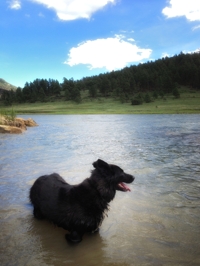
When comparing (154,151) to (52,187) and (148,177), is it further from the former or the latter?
(52,187)

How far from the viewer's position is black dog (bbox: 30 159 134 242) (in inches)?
169

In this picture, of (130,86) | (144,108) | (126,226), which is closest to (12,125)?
(126,226)

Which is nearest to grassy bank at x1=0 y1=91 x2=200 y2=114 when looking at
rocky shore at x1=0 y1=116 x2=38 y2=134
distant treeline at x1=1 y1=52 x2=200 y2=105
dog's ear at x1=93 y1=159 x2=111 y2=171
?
distant treeline at x1=1 y1=52 x2=200 y2=105

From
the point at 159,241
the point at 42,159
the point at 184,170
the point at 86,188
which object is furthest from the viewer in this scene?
the point at 42,159

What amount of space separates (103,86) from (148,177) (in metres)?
139

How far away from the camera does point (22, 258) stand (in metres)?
3.72

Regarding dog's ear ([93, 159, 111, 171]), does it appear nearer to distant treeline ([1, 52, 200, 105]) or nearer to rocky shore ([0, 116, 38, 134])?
rocky shore ([0, 116, 38, 134])

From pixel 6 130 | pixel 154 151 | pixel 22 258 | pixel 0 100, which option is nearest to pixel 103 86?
pixel 0 100

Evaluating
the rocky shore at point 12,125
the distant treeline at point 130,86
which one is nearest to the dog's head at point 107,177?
the rocky shore at point 12,125

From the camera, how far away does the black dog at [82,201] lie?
4293 millimetres

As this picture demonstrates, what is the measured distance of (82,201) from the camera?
4.39 meters

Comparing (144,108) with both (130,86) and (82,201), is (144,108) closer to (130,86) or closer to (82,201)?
(130,86)

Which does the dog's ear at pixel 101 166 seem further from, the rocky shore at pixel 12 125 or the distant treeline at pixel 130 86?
the distant treeline at pixel 130 86

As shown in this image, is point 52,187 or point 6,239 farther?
point 52,187
